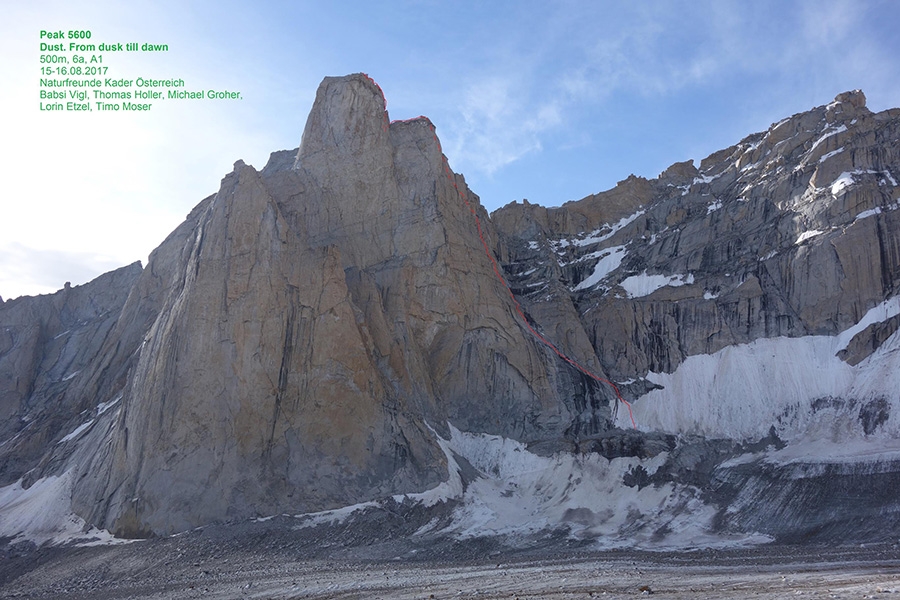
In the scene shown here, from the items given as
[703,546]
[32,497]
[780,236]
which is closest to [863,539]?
[703,546]

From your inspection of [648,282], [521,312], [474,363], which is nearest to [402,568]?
[474,363]

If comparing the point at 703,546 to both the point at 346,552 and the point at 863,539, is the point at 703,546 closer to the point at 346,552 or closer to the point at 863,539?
the point at 863,539

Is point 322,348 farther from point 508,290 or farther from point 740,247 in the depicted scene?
point 740,247

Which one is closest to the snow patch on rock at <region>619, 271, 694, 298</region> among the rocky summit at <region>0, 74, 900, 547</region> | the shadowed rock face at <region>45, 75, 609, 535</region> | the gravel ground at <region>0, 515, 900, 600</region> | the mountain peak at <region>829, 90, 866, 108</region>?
the rocky summit at <region>0, 74, 900, 547</region>

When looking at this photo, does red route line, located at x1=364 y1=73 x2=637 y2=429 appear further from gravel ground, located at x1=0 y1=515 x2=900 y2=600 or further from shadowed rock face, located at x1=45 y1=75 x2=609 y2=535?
gravel ground, located at x1=0 y1=515 x2=900 y2=600

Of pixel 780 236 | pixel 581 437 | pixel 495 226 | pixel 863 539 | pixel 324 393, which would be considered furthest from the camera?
pixel 495 226

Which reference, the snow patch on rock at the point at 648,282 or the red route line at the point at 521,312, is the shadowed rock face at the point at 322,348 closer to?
the red route line at the point at 521,312
